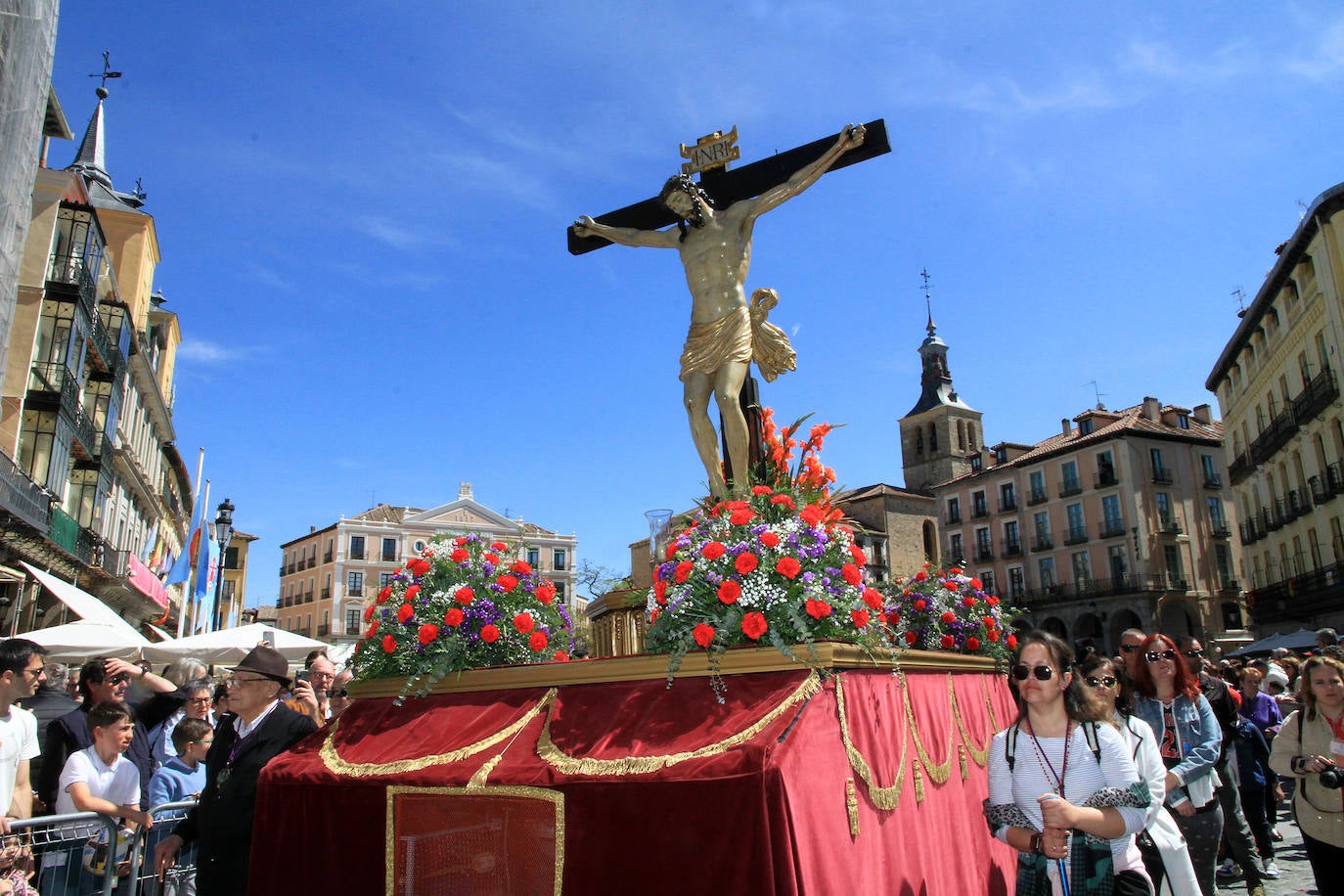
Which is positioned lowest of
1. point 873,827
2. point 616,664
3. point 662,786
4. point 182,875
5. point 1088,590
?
point 182,875

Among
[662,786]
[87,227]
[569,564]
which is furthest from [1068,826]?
[569,564]

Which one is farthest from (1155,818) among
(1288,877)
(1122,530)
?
(1122,530)

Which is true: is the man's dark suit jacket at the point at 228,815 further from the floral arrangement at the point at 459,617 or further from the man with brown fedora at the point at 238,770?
the floral arrangement at the point at 459,617

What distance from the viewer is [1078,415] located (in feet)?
181

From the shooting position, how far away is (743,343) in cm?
669

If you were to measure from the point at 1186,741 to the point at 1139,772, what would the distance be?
2.20 metres

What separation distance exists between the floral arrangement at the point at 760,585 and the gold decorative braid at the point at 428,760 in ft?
2.37

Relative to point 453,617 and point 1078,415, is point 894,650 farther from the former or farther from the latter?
point 1078,415

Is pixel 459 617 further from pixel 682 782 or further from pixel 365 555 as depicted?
pixel 365 555

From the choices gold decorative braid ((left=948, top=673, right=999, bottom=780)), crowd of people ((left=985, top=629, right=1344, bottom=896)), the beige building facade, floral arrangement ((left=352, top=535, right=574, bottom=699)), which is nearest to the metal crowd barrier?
floral arrangement ((left=352, top=535, right=574, bottom=699))

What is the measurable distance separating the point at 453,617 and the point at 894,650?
2.56 metres

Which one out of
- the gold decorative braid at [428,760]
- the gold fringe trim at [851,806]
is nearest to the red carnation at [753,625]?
the gold fringe trim at [851,806]

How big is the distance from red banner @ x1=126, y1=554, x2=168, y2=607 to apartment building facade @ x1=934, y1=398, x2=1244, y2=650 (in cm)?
4279

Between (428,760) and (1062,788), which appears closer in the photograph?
(1062,788)
